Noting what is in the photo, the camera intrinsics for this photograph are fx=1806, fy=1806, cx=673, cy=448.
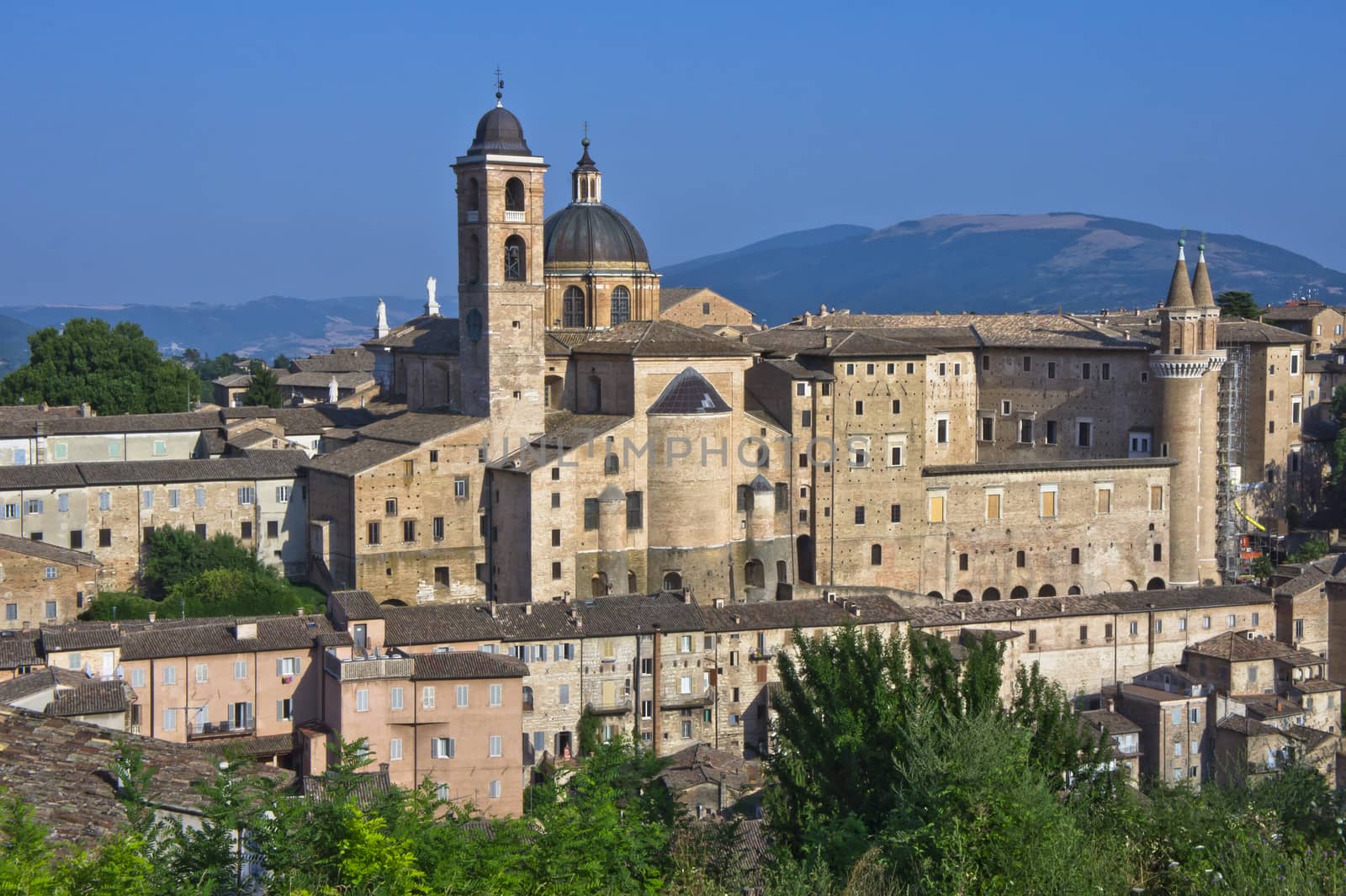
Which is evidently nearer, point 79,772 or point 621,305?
point 79,772

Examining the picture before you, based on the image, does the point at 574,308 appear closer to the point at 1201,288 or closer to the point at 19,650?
the point at 1201,288

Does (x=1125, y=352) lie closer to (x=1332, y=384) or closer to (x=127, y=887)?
(x=1332, y=384)

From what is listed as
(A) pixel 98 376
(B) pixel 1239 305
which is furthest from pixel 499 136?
(B) pixel 1239 305

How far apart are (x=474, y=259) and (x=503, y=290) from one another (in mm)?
1596

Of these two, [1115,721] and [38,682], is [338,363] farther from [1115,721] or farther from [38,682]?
[38,682]

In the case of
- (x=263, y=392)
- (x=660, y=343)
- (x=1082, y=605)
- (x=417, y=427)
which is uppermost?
(x=263, y=392)

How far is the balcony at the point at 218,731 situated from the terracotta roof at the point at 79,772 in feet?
36.7

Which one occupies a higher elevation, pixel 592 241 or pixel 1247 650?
pixel 592 241

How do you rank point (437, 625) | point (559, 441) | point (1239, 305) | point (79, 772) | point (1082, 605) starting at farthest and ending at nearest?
point (1239, 305), point (1082, 605), point (559, 441), point (437, 625), point (79, 772)

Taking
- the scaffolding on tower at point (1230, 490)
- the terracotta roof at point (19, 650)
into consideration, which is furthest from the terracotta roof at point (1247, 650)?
the terracotta roof at point (19, 650)

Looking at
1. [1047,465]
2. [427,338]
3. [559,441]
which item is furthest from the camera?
[427,338]

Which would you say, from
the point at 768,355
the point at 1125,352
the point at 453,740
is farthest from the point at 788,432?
the point at 453,740

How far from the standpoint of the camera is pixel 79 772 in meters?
17.0

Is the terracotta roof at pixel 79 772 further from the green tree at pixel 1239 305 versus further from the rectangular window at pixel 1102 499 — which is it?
the green tree at pixel 1239 305
